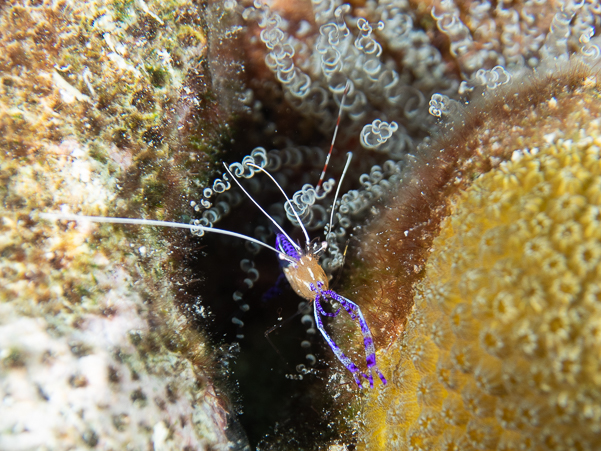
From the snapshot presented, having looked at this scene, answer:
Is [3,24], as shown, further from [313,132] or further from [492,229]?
[492,229]

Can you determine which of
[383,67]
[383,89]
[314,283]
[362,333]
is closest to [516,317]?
[362,333]

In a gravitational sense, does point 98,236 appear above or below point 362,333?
above

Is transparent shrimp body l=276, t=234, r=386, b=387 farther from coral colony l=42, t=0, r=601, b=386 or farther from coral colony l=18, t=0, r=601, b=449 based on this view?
coral colony l=42, t=0, r=601, b=386

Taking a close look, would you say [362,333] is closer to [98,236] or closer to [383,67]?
[98,236]

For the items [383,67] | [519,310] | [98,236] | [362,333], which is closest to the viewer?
[519,310]

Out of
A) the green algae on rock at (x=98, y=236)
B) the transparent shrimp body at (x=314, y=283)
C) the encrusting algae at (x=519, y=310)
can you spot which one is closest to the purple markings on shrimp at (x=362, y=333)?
the transparent shrimp body at (x=314, y=283)

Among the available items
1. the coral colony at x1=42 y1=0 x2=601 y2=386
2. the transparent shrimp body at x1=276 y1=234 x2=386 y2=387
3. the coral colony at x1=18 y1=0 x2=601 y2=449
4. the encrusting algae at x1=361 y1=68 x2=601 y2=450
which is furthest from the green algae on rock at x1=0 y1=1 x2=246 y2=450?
the encrusting algae at x1=361 y1=68 x2=601 y2=450

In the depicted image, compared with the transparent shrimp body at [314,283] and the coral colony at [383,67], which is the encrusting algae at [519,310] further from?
the coral colony at [383,67]

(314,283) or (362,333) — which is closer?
(362,333)
